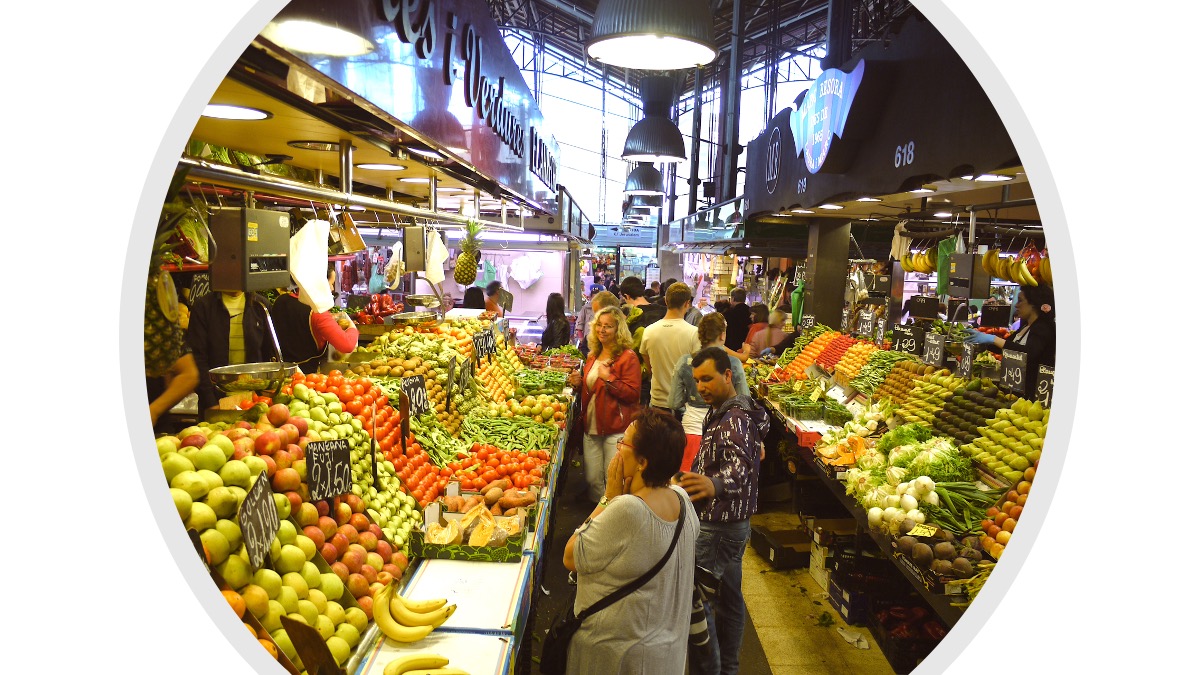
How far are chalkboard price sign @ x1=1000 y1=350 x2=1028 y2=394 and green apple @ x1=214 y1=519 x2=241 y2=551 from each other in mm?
4925

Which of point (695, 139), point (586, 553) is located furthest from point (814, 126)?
point (695, 139)

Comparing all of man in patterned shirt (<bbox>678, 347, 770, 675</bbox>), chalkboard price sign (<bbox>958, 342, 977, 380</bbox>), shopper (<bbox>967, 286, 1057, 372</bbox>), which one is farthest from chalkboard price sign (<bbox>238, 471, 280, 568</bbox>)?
shopper (<bbox>967, 286, 1057, 372</bbox>)

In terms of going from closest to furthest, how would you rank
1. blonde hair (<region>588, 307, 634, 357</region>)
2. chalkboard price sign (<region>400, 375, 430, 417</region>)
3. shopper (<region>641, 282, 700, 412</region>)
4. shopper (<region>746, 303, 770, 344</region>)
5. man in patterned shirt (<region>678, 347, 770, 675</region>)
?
man in patterned shirt (<region>678, 347, 770, 675</region>) < chalkboard price sign (<region>400, 375, 430, 417</region>) < blonde hair (<region>588, 307, 634, 357</region>) < shopper (<region>641, 282, 700, 412</region>) < shopper (<region>746, 303, 770, 344</region>)

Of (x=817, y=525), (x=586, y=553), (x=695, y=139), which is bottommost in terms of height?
(x=817, y=525)

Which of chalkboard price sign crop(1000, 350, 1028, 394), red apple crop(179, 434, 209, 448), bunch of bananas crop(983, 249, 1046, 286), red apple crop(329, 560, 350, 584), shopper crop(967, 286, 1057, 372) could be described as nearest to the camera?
Result: red apple crop(179, 434, 209, 448)

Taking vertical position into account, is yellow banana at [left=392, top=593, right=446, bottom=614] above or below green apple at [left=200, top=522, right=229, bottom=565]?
below

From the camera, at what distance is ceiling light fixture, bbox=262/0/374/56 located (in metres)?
2.12

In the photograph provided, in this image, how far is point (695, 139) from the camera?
19.0 m

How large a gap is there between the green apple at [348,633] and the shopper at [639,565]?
0.83 meters

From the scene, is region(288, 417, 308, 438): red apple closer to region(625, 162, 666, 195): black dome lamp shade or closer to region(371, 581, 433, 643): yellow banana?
region(371, 581, 433, 643): yellow banana

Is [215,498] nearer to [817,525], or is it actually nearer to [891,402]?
[817,525]

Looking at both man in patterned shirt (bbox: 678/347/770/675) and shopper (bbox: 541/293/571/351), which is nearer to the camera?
man in patterned shirt (bbox: 678/347/770/675)

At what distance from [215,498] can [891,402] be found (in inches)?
219

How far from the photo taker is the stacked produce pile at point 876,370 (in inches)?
286
